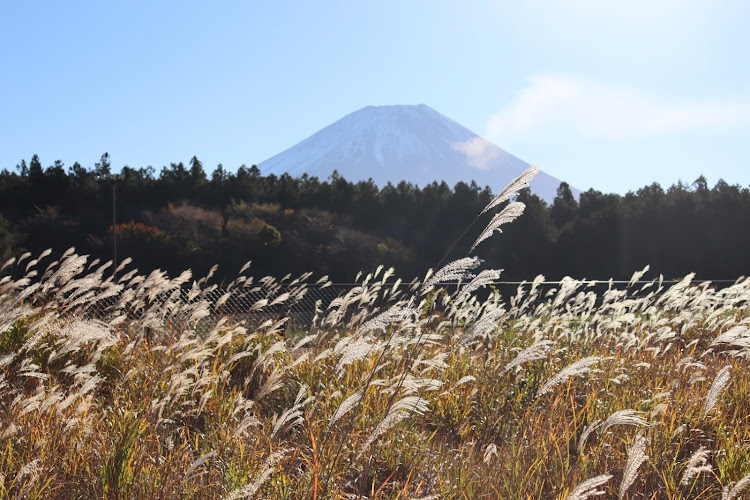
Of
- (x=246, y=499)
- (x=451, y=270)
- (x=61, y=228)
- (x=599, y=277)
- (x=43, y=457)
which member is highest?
(x=61, y=228)

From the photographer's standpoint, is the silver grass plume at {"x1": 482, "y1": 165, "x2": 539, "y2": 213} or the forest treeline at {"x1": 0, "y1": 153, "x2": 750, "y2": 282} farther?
the forest treeline at {"x1": 0, "y1": 153, "x2": 750, "y2": 282}

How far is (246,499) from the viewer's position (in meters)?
2.29

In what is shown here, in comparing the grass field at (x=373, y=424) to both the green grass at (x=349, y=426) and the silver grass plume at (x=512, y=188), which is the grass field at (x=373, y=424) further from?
the silver grass plume at (x=512, y=188)

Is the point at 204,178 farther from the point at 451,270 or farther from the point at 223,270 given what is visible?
the point at 451,270

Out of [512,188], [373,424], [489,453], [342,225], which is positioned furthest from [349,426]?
[342,225]

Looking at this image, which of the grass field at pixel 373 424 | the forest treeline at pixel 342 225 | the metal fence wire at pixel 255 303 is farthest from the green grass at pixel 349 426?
the forest treeline at pixel 342 225

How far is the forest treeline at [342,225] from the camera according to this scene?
2302 centimetres

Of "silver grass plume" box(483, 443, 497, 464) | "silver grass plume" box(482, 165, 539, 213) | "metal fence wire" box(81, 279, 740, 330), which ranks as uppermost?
"silver grass plume" box(482, 165, 539, 213)

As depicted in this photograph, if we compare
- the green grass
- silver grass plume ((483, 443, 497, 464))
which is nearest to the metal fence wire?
the green grass

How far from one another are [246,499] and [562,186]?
31915 mm

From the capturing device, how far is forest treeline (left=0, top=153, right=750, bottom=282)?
75.5ft

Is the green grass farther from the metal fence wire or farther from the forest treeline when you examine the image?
the forest treeline

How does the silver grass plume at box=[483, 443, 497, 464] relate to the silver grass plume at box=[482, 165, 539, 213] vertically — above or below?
below

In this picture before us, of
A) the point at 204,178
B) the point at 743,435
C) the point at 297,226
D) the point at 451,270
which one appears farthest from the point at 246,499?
the point at 204,178
